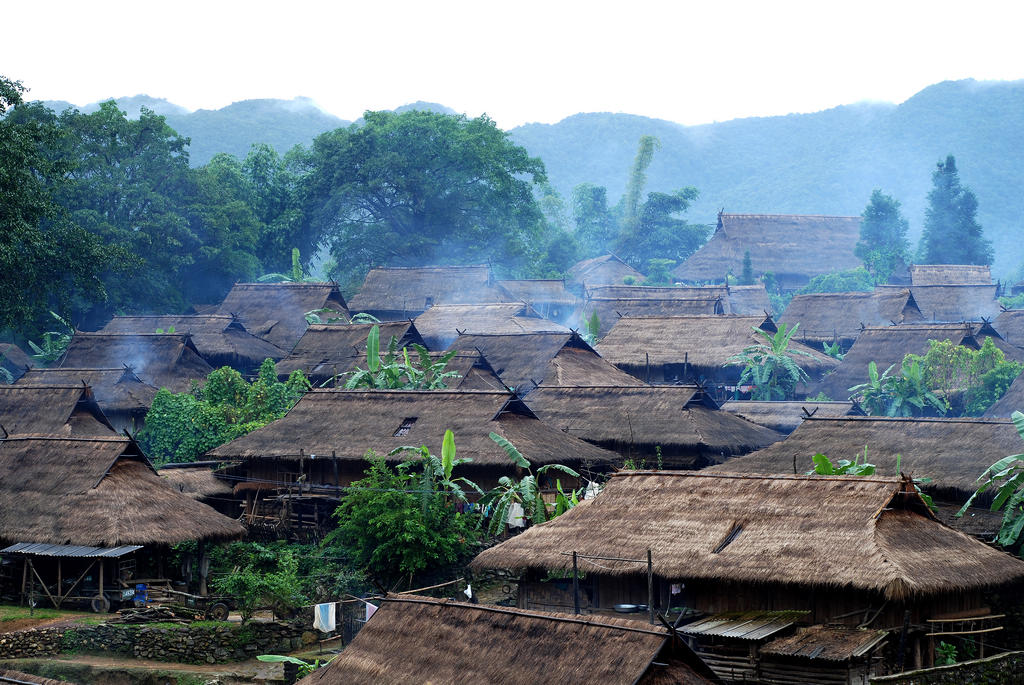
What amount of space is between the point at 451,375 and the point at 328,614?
565 inches

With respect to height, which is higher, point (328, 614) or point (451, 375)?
point (451, 375)

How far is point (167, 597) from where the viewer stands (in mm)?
26203

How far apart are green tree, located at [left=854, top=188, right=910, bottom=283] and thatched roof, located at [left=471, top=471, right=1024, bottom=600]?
5449 cm

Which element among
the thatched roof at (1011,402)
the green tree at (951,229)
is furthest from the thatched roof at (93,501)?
the green tree at (951,229)

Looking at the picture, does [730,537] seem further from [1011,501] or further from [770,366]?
[770,366]

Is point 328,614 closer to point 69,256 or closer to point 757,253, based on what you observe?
point 69,256

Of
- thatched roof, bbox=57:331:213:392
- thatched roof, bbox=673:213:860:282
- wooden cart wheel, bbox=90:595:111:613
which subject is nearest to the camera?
wooden cart wheel, bbox=90:595:111:613

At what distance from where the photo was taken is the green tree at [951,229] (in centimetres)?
7569

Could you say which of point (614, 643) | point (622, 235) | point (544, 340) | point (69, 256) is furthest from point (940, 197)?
point (614, 643)

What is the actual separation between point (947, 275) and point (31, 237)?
1820 inches

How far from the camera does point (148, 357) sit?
153 ft

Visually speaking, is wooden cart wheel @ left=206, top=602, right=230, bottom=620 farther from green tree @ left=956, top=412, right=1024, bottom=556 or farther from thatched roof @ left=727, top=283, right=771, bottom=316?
thatched roof @ left=727, top=283, right=771, bottom=316

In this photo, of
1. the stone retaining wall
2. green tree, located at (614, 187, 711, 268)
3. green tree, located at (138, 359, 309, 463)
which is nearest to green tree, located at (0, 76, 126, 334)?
green tree, located at (138, 359, 309, 463)

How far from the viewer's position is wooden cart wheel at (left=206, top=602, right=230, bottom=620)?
25297 mm
